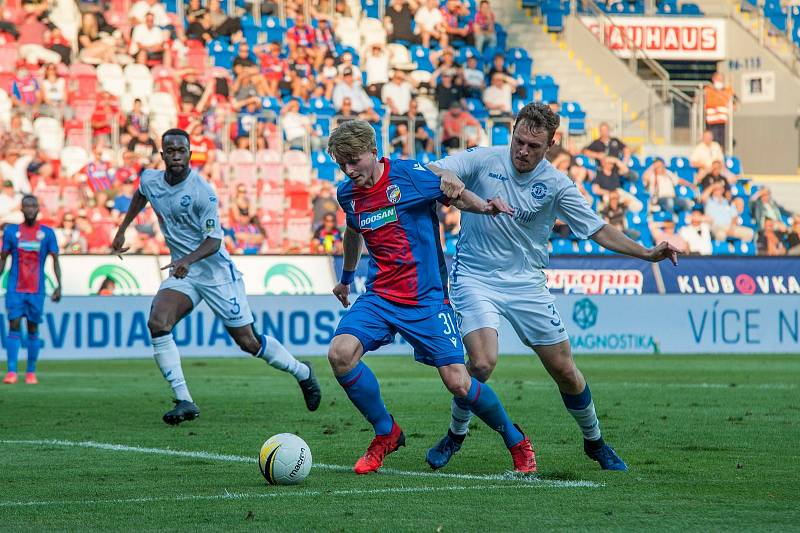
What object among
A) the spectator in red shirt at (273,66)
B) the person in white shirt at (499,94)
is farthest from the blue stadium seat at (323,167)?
the person in white shirt at (499,94)

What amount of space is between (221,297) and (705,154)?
20169 millimetres

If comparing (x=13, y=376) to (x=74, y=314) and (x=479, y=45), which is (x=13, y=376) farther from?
(x=479, y=45)

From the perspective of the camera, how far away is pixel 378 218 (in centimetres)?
766

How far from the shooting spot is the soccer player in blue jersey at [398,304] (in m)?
7.65

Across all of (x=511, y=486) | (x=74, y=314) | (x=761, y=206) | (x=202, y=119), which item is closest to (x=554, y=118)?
(x=511, y=486)

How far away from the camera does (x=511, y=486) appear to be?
7.14 metres

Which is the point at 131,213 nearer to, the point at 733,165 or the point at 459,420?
the point at 459,420

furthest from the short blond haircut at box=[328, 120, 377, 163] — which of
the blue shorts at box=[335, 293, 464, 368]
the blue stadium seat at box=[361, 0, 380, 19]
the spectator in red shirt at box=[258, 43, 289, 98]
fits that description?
the blue stadium seat at box=[361, 0, 380, 19]

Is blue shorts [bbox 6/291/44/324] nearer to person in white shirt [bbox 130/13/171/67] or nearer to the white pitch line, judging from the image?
the white pitch line

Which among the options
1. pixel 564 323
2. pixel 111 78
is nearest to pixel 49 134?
pixel 111 78

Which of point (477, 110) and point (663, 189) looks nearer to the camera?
point (663, 189)

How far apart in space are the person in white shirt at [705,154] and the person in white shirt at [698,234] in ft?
6.65

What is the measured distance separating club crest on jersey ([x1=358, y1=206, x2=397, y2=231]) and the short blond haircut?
0.40 meters

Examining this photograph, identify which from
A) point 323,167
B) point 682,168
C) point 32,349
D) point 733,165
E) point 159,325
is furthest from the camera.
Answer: point 733,165
